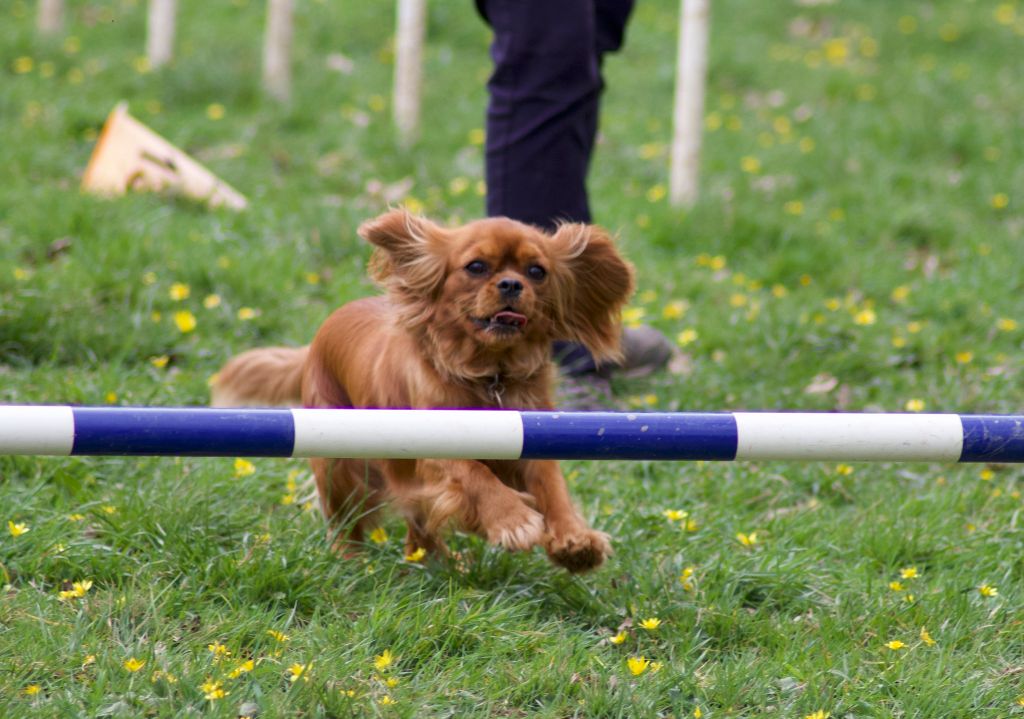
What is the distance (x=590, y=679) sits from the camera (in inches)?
88.6

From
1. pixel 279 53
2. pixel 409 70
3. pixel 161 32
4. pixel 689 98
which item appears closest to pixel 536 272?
pixel 689 98

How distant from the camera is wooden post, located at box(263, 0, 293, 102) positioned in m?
5.80

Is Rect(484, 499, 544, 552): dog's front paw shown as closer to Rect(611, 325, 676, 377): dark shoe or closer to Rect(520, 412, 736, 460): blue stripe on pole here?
Rect(520, 412, 736, 460): blue stripe on pole

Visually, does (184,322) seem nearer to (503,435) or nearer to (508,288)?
(508,288)

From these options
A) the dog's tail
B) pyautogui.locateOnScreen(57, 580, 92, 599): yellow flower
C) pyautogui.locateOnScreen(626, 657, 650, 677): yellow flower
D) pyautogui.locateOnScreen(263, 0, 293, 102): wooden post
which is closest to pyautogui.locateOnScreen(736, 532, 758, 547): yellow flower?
pyautogui.locateOnScreen(626, 657, 650, 677): yellow flower

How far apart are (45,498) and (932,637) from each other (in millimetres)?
1804

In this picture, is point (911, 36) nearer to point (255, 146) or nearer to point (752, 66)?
point (752, 66)

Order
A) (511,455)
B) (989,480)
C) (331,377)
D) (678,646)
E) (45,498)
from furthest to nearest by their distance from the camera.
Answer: (989,480) → (331,377) → (45,498) → (678,646) → (511,455)

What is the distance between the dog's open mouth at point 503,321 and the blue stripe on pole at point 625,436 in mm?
525

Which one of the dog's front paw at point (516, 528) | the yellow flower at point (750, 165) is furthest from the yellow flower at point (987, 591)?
the yellow flower at point (750, 165)

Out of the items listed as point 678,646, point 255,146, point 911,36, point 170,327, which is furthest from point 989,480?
point 911,36

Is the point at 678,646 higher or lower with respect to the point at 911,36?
lower

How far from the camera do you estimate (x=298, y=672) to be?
2102 mm

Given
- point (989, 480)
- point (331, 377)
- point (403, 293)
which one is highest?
point (403, 293)
